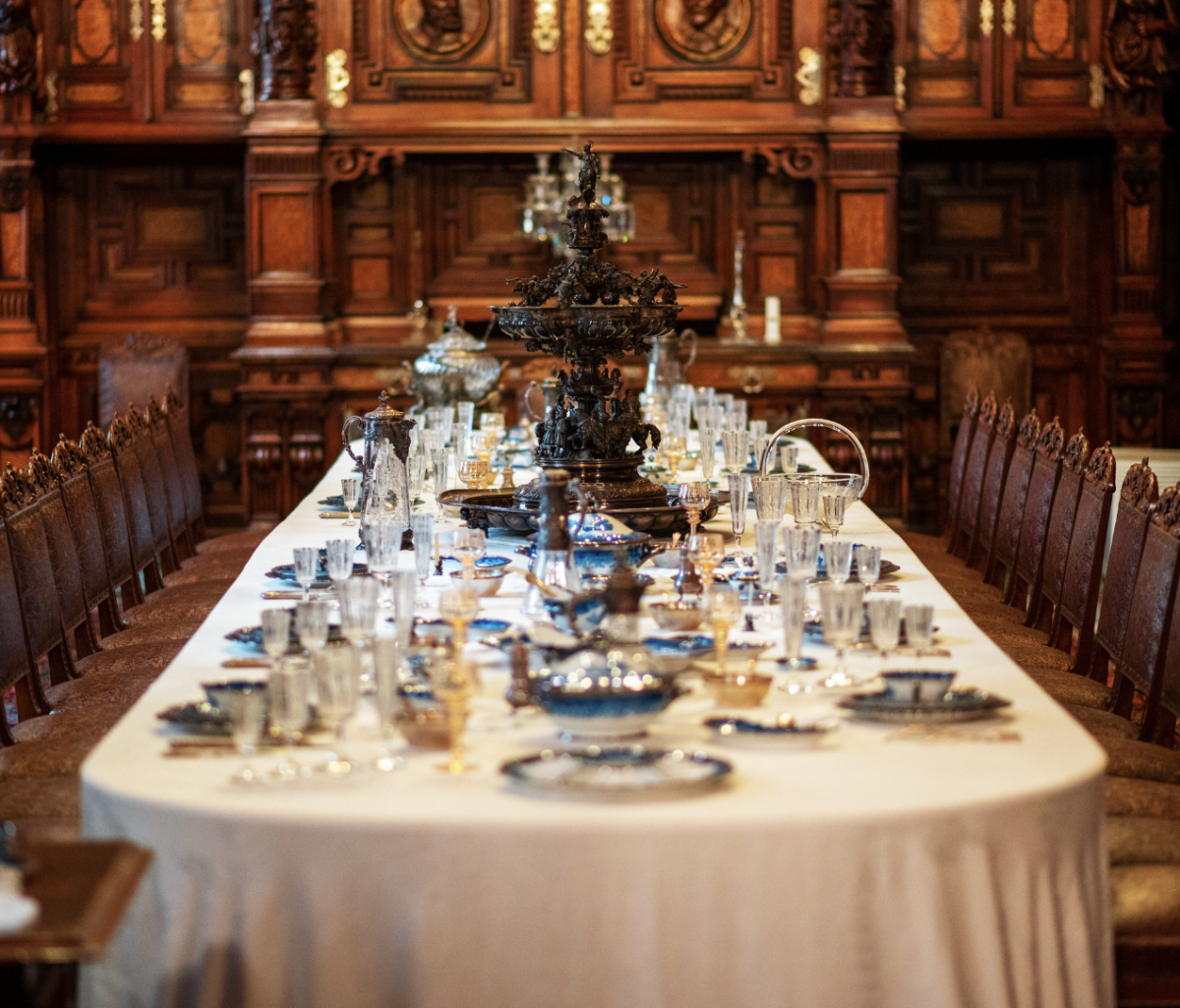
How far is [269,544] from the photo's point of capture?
155 inches

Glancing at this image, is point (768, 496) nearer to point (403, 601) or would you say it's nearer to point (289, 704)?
point (403, 601)

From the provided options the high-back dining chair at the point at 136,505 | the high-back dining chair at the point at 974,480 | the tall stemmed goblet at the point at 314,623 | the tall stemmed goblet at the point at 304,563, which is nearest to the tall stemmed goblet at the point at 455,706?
the tall stemmed goblet at the point at 314,623

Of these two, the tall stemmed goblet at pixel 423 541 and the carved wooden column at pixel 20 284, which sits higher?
the carved wooden column at pixel 20 284

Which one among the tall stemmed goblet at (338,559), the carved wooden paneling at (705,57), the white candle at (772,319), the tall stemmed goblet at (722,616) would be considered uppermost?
the carved wooden paneling at (705,57)

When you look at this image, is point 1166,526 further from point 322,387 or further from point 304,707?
point 322,387

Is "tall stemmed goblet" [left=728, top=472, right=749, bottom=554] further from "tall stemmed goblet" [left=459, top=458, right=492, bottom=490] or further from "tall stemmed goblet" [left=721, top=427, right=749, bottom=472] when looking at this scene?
"tall stemmed goblet" [left=459, top=458, right=492, bottom=490]

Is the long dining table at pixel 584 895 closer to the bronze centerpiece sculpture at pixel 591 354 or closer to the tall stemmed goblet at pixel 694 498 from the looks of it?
the tall stemmed goblet at pixel 694 498

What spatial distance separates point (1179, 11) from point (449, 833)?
734cm

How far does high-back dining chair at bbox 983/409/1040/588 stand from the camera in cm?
477

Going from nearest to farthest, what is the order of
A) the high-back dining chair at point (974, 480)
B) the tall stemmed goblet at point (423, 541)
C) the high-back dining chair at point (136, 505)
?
the tall stemmed goblet at point (423, 541) < the high-back dining chair at point (136, 505) < the high-back dining chair at point (974, 480)

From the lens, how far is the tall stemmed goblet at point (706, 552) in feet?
10.3

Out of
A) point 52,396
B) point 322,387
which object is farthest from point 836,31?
point 52,396

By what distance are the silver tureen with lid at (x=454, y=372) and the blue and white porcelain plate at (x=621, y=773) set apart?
388 centimetres

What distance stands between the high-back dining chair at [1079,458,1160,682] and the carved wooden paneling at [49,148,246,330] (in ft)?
18.2
